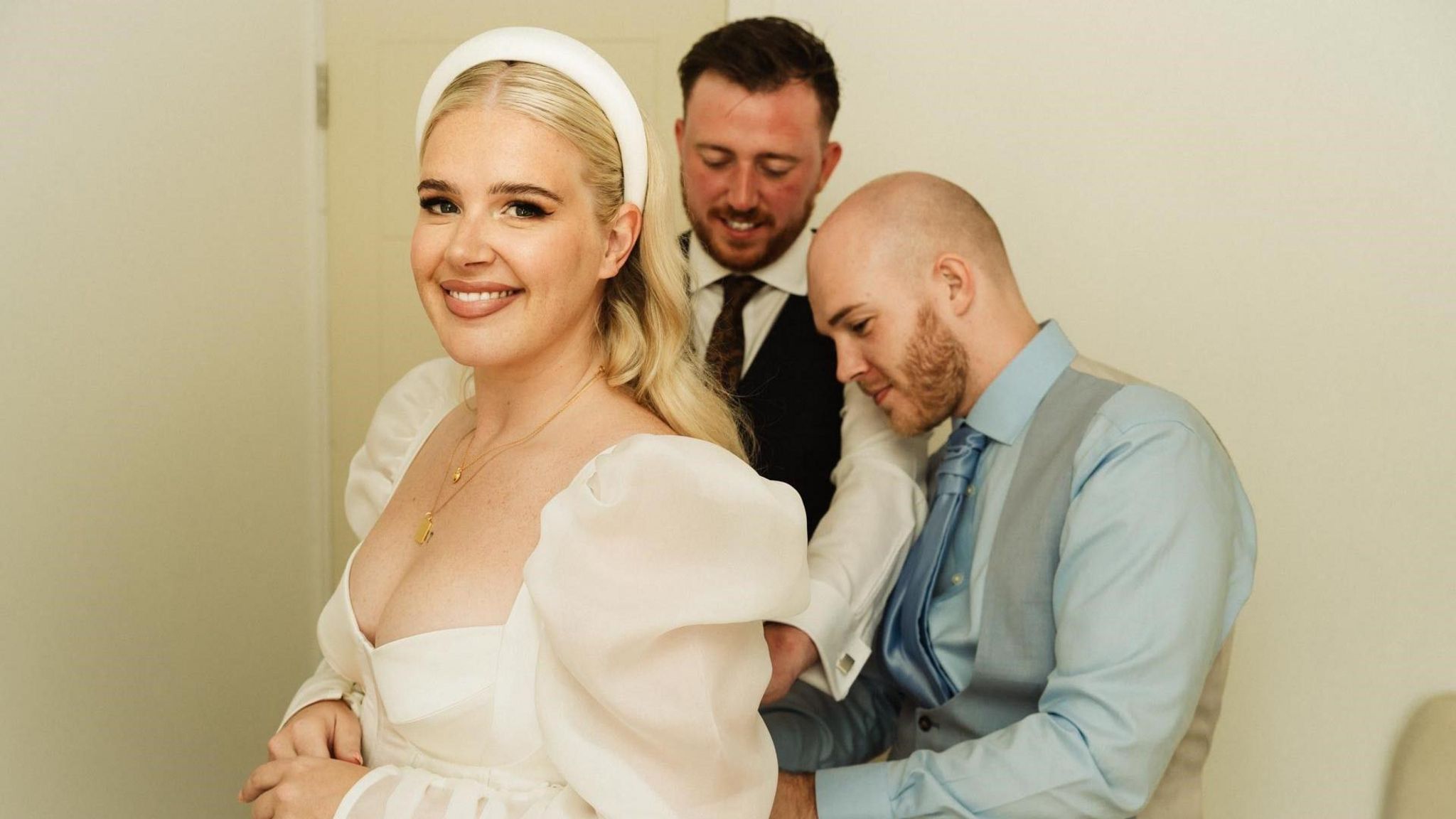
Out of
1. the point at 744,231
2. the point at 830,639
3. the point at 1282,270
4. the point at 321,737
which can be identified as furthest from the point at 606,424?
the point at 1282,270

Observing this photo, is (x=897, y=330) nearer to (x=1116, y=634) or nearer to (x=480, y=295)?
(x=1116, y=634)

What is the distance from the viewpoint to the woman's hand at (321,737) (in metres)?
1.53

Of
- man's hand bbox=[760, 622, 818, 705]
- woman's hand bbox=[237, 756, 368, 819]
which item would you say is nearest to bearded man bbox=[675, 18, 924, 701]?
man's hand bbox=[760, 622, 818, 705]

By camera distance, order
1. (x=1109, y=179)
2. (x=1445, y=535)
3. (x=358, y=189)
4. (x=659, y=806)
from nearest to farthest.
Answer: (x=659, y=806) < (x=1445, y=535) < (x=1109, y=179) < (x=358, y=189)

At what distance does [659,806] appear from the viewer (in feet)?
4.04

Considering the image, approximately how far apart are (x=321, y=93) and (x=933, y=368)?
2.05m

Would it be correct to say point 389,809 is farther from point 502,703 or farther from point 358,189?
point 358,189

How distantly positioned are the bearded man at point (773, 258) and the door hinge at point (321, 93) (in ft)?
4.18

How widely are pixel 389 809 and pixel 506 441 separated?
50 centimetres

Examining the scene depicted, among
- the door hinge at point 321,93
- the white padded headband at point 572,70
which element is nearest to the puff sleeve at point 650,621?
the white padded headband at point 572,70

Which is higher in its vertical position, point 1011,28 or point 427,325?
point 1011,28

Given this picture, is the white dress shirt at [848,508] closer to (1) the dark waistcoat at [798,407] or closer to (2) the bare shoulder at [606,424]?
(1) the dark waistcoat at [798,407]

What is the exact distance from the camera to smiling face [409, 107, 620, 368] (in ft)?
4.74

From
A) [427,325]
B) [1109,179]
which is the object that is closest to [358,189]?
[427,325]
